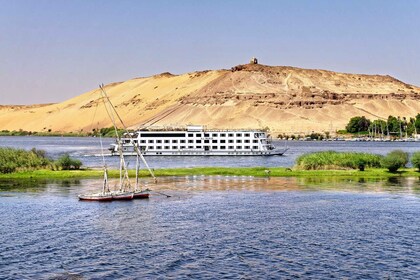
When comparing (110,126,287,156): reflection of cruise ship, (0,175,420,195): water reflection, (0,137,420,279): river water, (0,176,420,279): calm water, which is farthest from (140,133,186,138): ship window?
(0,176,420,279): calm water

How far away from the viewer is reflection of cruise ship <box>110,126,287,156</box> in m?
113

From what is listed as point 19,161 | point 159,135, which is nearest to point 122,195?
point 19,161

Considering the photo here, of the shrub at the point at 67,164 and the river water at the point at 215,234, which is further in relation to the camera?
the shrub at the point at 67,164

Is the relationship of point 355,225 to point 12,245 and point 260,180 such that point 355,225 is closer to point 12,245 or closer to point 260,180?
point 12,245

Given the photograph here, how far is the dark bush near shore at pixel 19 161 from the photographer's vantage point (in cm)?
6438

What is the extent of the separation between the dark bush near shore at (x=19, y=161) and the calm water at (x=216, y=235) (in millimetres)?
13944

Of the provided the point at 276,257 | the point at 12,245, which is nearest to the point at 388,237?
the point at 276,257

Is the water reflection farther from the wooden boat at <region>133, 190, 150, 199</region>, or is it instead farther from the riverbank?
the wooden boat at <region>133, 190, 150, 199</region>

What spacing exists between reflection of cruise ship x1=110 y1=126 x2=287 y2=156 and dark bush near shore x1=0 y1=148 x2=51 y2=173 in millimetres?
44015

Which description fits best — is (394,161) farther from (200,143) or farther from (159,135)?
(159,135)

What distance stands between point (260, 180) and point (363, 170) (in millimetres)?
11430

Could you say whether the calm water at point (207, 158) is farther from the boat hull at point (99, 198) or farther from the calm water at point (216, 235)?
the boat hull at point (99, 198)

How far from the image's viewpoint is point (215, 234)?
108ft

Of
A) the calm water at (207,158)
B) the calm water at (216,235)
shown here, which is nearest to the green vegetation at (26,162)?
the calm water at (207,158)
